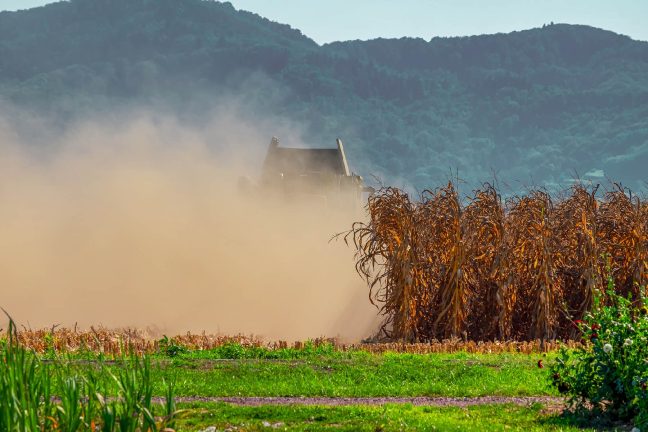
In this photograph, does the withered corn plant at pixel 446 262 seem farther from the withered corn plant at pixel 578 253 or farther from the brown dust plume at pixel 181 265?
the brown dust plume at pixel 181 265

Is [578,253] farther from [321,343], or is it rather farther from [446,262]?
[321,343]

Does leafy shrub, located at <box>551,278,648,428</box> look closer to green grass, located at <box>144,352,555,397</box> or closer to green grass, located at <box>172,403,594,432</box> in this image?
green grass, located at <box>172,403,594,432</box>

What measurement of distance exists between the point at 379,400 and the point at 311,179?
57.9 m

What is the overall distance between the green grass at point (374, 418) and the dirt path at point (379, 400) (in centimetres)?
59

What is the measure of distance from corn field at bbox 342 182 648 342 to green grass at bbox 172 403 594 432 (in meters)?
9.68

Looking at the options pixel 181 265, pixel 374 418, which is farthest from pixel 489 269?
pixel 181 265

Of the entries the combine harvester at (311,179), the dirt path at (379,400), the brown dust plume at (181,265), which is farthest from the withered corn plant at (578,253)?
the combine harvester at (311,179)

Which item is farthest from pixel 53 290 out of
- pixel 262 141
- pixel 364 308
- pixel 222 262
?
pixel 262 141

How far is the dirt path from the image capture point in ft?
50.8

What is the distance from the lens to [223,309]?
39.6 metres

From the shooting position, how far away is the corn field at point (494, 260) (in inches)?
969

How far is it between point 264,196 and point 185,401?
55.5m

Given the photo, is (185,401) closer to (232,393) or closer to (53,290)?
(232,393)

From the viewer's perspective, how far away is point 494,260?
979 inches
